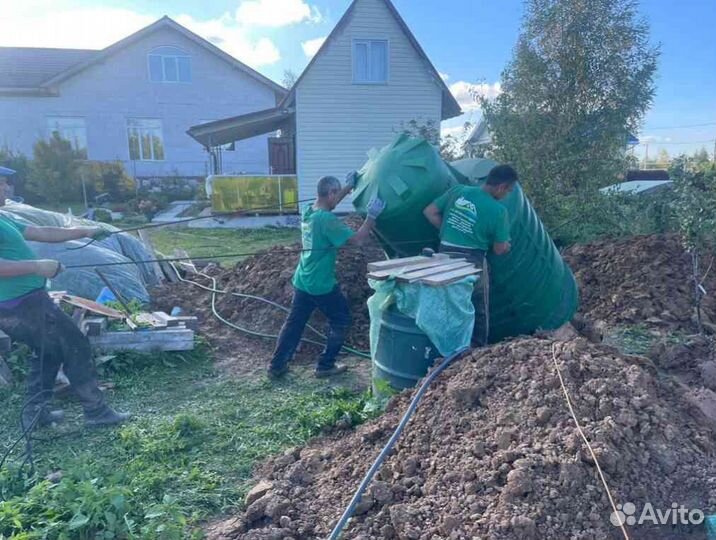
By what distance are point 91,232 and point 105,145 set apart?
21.9 meters

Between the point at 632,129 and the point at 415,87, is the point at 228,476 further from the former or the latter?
the point at 415,87

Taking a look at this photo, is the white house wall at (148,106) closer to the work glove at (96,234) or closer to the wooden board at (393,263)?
the work glove at (96,234)

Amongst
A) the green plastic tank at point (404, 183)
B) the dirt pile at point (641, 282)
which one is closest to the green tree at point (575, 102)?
the dirt pile at point (641, 282)

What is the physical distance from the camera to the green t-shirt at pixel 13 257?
387 cm

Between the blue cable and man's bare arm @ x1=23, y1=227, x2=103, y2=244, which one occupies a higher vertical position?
man's bare arm @ x1=23, y1=227, x2=103, y2=244

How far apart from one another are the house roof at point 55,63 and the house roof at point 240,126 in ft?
18.0

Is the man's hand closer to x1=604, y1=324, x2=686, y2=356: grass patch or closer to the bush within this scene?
x1=604, y1=324, x2=686, y2=356: grass patch

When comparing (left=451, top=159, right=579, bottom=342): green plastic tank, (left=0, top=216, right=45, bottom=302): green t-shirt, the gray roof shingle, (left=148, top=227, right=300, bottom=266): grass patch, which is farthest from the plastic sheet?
the gray roof shingle

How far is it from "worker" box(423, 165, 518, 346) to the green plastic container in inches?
27.0

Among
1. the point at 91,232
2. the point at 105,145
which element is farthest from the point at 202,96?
the point at 91,232

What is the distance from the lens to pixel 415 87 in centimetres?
1841

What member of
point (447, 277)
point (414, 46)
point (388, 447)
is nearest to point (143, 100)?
point (414, 46)

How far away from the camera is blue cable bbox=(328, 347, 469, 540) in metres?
2.61

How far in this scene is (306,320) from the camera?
5254 millimetres
